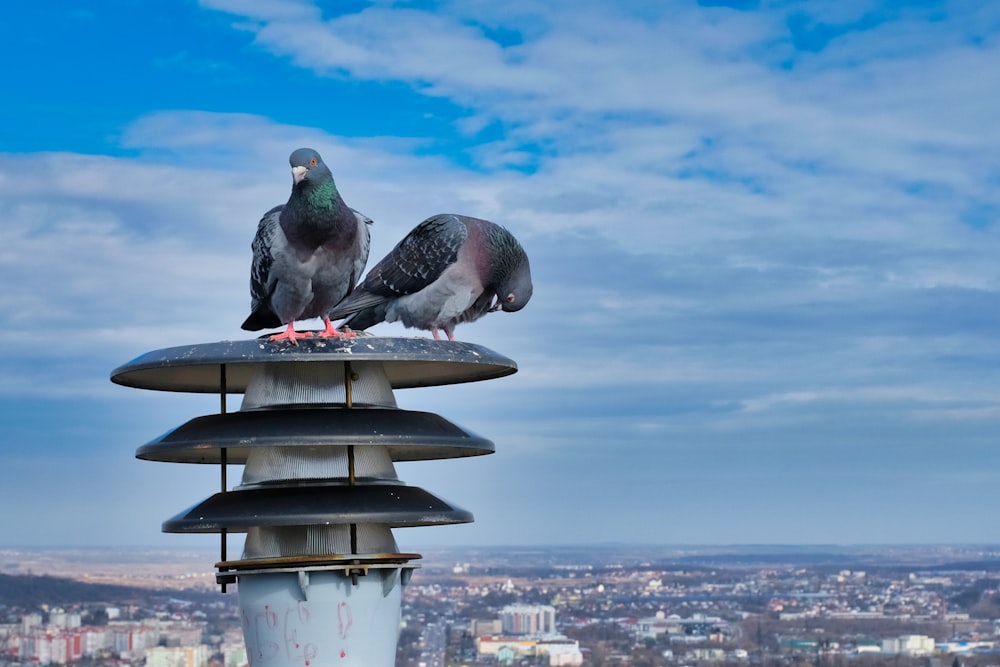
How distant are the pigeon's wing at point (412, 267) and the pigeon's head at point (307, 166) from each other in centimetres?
260

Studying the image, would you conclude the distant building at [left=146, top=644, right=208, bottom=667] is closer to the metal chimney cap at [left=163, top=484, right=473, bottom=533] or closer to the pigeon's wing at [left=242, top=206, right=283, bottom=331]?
the pigeon's wing at [left=242, top=206, right=283, bottom=331]

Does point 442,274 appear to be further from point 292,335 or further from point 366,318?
point 292,335

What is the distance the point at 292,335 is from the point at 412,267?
2658mm

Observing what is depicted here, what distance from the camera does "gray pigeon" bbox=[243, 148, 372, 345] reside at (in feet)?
25.8

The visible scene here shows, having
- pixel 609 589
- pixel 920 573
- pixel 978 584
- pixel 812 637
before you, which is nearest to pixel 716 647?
pixel 812 637

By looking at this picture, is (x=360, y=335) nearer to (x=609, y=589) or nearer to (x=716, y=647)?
(x=716, y=647)

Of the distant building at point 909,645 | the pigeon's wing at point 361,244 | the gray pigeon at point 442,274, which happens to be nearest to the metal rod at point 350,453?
the pigeon's wing at point 361,244

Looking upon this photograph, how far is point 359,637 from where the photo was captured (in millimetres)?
7645

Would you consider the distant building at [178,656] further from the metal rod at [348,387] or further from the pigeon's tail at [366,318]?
the metal rod at [348,387]

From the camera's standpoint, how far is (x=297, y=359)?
7223 mm

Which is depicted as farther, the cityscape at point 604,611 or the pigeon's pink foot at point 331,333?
the cityscape at point 604,611

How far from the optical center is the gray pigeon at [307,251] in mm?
7859

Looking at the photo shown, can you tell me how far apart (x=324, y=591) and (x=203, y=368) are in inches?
52.3

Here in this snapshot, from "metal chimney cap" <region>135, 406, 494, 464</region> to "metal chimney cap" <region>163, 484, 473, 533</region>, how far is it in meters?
0.25
